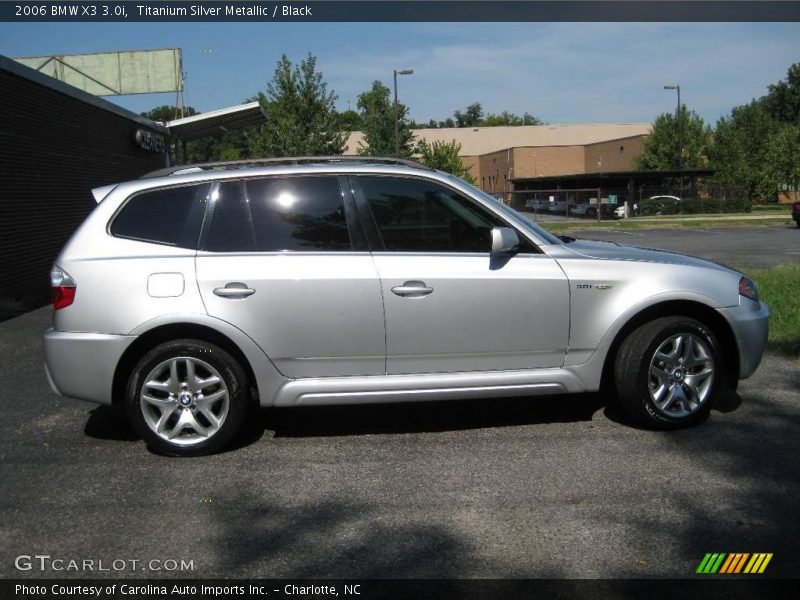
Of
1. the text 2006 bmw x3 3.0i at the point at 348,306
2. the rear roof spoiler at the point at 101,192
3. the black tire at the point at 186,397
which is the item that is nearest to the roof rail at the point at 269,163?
the text 2006 bmw x3 3.0i at the point at 348,306

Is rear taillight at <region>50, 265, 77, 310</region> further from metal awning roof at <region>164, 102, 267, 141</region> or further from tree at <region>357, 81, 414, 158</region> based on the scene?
tree at <region>357, 81, 414, 158</region>

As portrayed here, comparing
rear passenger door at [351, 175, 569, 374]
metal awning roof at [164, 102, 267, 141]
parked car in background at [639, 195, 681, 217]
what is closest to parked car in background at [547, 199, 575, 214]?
parked car in background at [639, 195, 681, 217]

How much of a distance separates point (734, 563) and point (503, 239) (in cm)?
233

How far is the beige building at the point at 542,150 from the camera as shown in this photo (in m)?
66.4

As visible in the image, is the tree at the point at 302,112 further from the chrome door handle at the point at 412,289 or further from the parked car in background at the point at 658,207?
the chrome door handle at the point at 412,289

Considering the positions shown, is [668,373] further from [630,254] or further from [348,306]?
[348,306]

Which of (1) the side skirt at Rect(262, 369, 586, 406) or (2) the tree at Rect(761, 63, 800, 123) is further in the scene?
(2) the tree at Rect(761, 63, 800, 123)

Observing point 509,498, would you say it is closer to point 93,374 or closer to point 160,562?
point 160,562

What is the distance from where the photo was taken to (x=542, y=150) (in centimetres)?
7212

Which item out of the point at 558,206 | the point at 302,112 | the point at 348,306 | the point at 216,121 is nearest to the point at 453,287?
the point at 348,306

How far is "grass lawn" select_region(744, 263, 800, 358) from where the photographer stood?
796 cm

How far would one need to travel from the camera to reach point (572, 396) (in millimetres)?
6461

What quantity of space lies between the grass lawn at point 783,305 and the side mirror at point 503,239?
385 cm

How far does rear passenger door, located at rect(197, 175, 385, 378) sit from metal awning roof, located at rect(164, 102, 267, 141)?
19.3 meters
